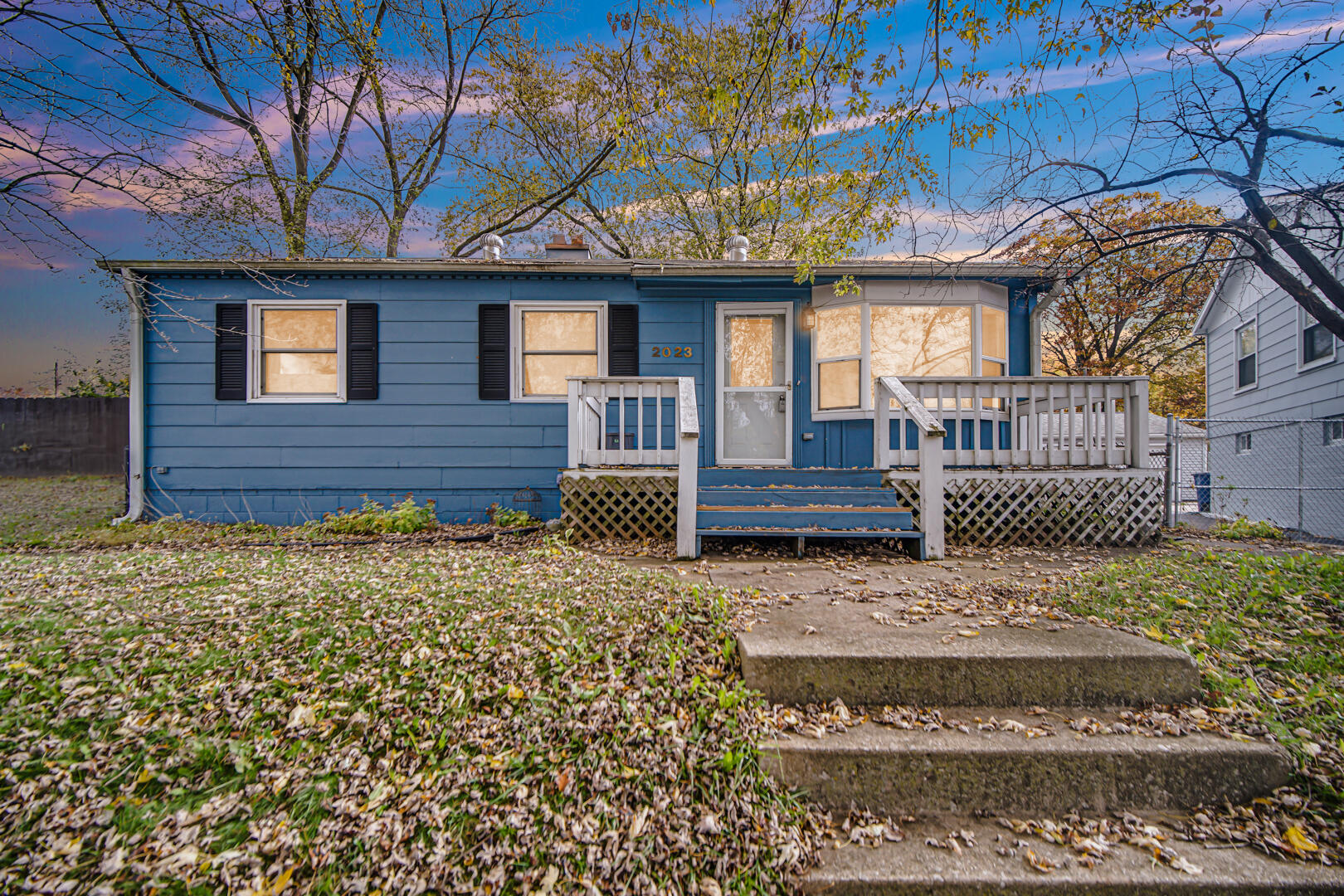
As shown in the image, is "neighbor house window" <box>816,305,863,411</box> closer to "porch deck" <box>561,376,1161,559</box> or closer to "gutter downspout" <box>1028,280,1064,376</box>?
"porch deck" <box>561,376,1161,559</box>

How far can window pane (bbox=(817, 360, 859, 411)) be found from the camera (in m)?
6.75

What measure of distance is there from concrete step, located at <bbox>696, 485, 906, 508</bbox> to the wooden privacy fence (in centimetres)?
1524

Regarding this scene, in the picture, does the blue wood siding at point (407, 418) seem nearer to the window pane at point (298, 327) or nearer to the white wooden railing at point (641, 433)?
the window pane at point (298, 327)

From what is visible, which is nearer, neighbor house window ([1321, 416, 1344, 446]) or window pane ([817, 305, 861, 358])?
window pane ([817, 305, 861, 358])

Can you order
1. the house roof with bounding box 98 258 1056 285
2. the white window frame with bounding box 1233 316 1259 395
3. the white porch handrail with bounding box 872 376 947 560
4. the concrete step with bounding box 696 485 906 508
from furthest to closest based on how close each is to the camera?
the white window frame with bounding box 1233 316 1259 395 → the house roof with bounding box 98 258 1056 285 → the concrete step with bounding box 696 485 906 508 → the white porch handrail with bounding box 872 376 947 560

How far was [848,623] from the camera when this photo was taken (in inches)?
114

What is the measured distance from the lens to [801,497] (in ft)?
16.3

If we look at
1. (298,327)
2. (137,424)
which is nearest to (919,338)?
(298,327)

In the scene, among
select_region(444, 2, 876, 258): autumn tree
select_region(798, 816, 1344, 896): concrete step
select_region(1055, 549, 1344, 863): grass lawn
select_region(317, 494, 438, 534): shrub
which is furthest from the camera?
select_region(444, 2, 876, 258): autumn tree

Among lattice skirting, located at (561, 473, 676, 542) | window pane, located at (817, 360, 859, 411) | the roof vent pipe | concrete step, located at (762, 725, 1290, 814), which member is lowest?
Result: concrete step, located at (762, 725, 1290, 814)

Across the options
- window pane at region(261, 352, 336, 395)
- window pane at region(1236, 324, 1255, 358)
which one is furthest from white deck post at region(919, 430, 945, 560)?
window pane at region(1236, 324, 1255, 358)

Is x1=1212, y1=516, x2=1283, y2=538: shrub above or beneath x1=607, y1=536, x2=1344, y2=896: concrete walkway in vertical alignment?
above

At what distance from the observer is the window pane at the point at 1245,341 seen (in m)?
9.71

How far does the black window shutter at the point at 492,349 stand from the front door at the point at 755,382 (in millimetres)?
2758
